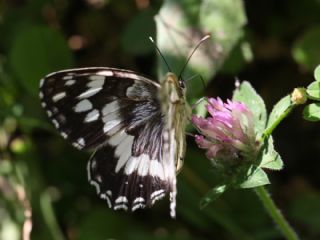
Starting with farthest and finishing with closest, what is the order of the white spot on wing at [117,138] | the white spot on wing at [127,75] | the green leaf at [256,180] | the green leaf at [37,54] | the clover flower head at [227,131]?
the green leaf at [37,54] → the white spot on wing at [117,138] → the white spot on wing at [127,75] → the clover flower head at [227,131] → the green leaf at [256,180]

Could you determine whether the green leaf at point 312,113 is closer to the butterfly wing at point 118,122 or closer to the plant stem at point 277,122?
the plant stem at point 277,122

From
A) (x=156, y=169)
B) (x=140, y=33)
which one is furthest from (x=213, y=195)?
(x=140, y=33)

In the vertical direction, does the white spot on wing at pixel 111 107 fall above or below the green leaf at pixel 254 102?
above

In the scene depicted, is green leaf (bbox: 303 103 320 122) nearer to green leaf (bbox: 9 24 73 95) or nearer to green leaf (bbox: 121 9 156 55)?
green leaf (bbox: 121 9 156 55)

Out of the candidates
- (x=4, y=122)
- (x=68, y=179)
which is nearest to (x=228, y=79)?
(x=68, y=179)

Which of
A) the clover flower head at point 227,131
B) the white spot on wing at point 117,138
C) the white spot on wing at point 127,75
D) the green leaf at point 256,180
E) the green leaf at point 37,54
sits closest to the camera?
the green leaf at point 256,180

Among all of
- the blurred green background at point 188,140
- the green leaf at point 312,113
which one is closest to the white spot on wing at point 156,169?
the green leaf at point 312,113

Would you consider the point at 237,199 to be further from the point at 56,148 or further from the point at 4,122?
the point at 4,122

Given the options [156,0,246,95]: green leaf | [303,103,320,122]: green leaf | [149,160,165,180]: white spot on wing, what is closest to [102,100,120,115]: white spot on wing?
[149,160,165,180]: white spot on wing
